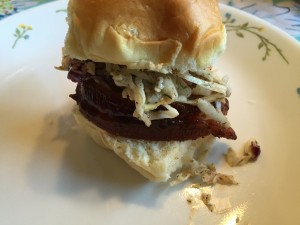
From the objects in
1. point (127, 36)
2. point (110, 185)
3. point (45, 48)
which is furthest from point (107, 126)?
point (45, 48)

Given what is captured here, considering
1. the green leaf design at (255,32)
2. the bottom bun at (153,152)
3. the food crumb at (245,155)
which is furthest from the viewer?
the green leaf design at (255,32)

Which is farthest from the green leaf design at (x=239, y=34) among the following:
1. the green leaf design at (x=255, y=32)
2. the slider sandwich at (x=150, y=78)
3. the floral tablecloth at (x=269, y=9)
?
the slider sandwich at (x=150, y=78)

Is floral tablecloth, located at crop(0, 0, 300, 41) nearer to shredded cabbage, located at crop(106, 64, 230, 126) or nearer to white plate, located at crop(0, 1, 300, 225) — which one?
white plate, located at crop(0, 1, 300, 225)

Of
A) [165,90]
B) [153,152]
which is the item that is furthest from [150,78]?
[153,152]

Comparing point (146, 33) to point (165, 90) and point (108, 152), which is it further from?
point (108, 152)

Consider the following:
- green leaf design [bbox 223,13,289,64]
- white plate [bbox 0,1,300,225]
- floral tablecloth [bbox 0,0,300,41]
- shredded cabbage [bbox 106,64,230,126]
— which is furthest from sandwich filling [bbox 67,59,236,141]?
floral tablecloth [bbox 0,0,300,41]

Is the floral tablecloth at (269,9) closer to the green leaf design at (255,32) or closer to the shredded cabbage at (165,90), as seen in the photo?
the green leaf design at (255,32)

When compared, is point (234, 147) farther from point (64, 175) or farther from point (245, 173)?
point (64, 175)
